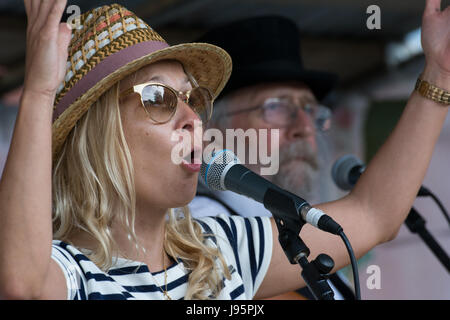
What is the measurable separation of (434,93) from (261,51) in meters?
1.43

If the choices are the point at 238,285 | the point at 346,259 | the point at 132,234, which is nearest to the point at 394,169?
the point at 346,259

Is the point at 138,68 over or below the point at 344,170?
over

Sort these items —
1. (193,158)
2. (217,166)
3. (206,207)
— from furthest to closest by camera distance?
(206,207), (193,158), (217,166)

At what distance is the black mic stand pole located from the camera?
2.15 m

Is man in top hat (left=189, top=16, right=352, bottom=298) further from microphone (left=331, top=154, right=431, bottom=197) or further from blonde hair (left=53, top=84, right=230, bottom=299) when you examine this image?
blonde hair (left=53, top=84, right=230, bottom=299)

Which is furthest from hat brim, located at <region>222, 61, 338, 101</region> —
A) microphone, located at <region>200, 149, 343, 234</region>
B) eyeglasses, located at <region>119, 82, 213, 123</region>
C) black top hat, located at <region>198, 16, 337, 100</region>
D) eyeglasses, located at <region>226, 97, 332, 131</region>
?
microphone, located at <region>200, 149, 343, 234</region>

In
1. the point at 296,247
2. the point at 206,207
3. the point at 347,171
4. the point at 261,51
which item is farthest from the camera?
the point at 261,51

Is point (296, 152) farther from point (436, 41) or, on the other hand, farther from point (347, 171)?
point (436, 41)

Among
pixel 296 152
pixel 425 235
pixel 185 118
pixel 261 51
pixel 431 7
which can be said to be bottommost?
pixel 425 235

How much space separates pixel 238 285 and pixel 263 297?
0.70 feet

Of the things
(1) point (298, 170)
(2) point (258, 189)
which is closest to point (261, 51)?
(1) point (298, 170)

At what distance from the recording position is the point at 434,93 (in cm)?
191

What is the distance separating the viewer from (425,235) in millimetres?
2191

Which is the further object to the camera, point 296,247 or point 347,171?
point 347,171
